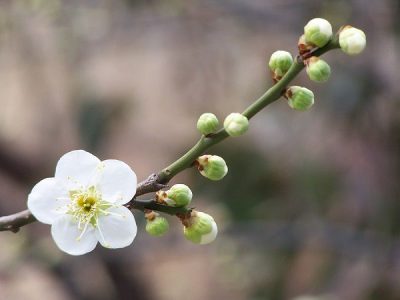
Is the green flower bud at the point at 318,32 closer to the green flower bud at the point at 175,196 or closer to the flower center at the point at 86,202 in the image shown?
the green flower bud at the point at 175,196

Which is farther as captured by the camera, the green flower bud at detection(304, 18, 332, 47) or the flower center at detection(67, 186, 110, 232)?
the flower center at detection(67, 186, 110, 232)

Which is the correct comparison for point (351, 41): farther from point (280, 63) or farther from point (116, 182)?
point (116, 182)

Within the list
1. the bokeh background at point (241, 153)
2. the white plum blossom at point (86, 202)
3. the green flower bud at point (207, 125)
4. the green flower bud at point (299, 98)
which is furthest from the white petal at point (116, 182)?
the bokeh background at point (241, 153)

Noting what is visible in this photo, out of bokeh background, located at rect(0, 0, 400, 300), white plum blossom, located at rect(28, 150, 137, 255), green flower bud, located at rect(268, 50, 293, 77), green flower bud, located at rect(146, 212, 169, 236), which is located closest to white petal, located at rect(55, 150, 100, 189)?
white plum blossom, located at rect(28, 150, 137, 255)

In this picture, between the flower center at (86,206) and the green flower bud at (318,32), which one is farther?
the flower center at (86,206)

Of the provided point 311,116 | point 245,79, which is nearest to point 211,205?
point 311,116

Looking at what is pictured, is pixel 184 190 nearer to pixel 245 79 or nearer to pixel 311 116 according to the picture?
pixel 311 116

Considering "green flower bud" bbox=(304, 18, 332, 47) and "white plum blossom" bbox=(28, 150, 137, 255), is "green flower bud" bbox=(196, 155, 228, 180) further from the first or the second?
"green flower bud" bbox=(304, 18, 332, 47)
